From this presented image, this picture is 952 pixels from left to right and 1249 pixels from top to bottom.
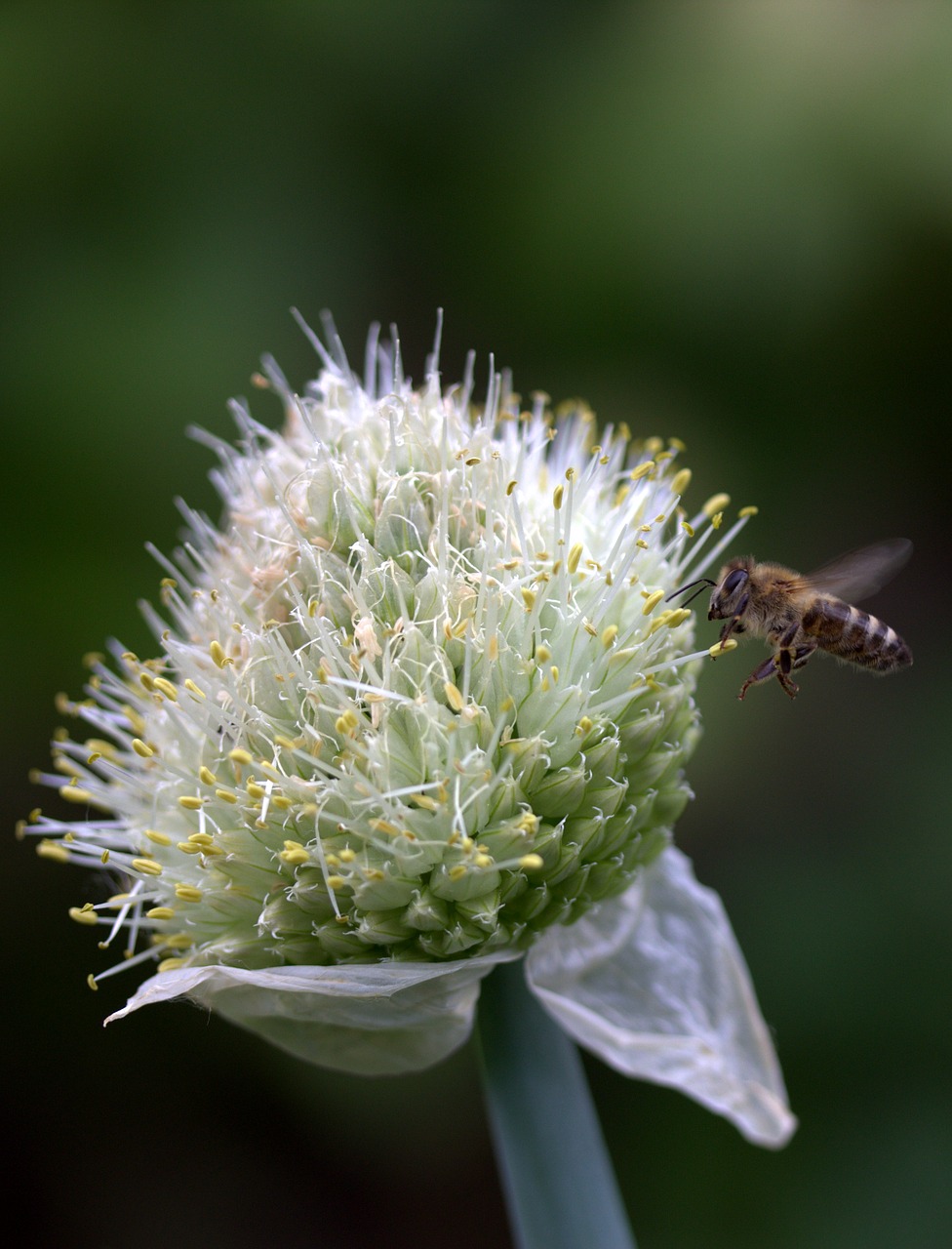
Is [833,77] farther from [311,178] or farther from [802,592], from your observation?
[802,592]

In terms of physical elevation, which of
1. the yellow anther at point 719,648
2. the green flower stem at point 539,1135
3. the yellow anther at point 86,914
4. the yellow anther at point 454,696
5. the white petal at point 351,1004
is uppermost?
the yellow anther at point 454,696

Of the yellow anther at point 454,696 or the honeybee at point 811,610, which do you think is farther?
the honeybee at point 811,610

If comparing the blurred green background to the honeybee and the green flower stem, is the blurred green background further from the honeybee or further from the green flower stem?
the green flower stem

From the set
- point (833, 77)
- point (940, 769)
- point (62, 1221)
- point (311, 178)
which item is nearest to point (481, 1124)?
point (62, 1221)

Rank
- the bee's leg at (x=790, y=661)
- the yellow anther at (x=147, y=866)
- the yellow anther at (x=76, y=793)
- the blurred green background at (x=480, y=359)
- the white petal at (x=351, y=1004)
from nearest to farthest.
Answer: the white petal at (x=351, y=1004) → the yellow anther at (x=147, y=866) → the yellow anther at (x=76, y=793) → the bee's leg at (x=790, y=661) → the blurred green background at (x=480, y=359)

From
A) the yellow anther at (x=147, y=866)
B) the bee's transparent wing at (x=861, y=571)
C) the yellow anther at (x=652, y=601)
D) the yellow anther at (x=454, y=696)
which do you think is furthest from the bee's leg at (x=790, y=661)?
the yellow anther at (x=147, y=866)

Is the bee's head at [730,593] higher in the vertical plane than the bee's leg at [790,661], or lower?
higher

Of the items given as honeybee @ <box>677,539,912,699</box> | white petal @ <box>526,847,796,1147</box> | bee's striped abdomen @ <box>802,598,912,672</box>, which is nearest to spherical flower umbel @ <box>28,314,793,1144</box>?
white petal @ <box>526,847,796,1147</box>

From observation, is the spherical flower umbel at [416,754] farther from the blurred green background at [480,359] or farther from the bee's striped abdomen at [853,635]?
the blurred green background at [480,359]
